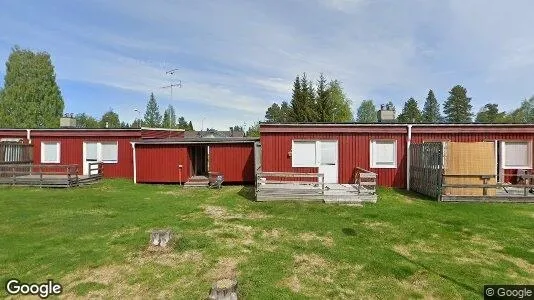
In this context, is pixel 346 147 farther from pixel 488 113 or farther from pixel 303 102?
pixel 488 113

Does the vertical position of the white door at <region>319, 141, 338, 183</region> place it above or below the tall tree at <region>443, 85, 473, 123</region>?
Result: below

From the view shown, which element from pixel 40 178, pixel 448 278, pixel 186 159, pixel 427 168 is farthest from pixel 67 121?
pixel 448 278

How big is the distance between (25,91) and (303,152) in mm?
53122

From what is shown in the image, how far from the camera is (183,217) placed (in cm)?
1130

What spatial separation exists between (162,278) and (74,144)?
19.3 meters

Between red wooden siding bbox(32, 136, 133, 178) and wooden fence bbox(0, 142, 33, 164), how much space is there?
0.51m

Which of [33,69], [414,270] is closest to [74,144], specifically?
[414,270]

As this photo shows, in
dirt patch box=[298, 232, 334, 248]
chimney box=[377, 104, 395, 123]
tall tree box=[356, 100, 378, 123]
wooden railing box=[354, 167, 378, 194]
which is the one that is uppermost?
tall tree box=[356, 100, 378, 123]

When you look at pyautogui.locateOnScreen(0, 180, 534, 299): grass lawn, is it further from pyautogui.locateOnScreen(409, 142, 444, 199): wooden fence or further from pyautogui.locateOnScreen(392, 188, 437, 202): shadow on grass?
pyautogui.locateOnScreen(409, 142, 444, 199): wooden fence

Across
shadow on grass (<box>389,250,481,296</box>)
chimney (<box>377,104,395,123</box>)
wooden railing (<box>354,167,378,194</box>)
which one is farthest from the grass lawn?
chimney (<box>377,104,395,123</box>)

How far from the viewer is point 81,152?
22.1 m

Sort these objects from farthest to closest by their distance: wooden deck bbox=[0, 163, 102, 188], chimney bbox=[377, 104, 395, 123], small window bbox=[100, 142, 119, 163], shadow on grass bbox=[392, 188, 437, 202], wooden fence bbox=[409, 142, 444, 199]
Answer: small window bbox=[100, 142, 119, 163] < chimney bbox=[377, 104, 395, 123] < wooden deck bbox=[0, 163, 102, 188] < shadow on grass bbox=[392, 188, 437, 202] < wooden fence bbox=[409, 142, 444, 199]

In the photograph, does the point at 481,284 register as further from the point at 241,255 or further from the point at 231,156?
the point at 231,156

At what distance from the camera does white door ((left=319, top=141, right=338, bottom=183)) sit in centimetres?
1765
